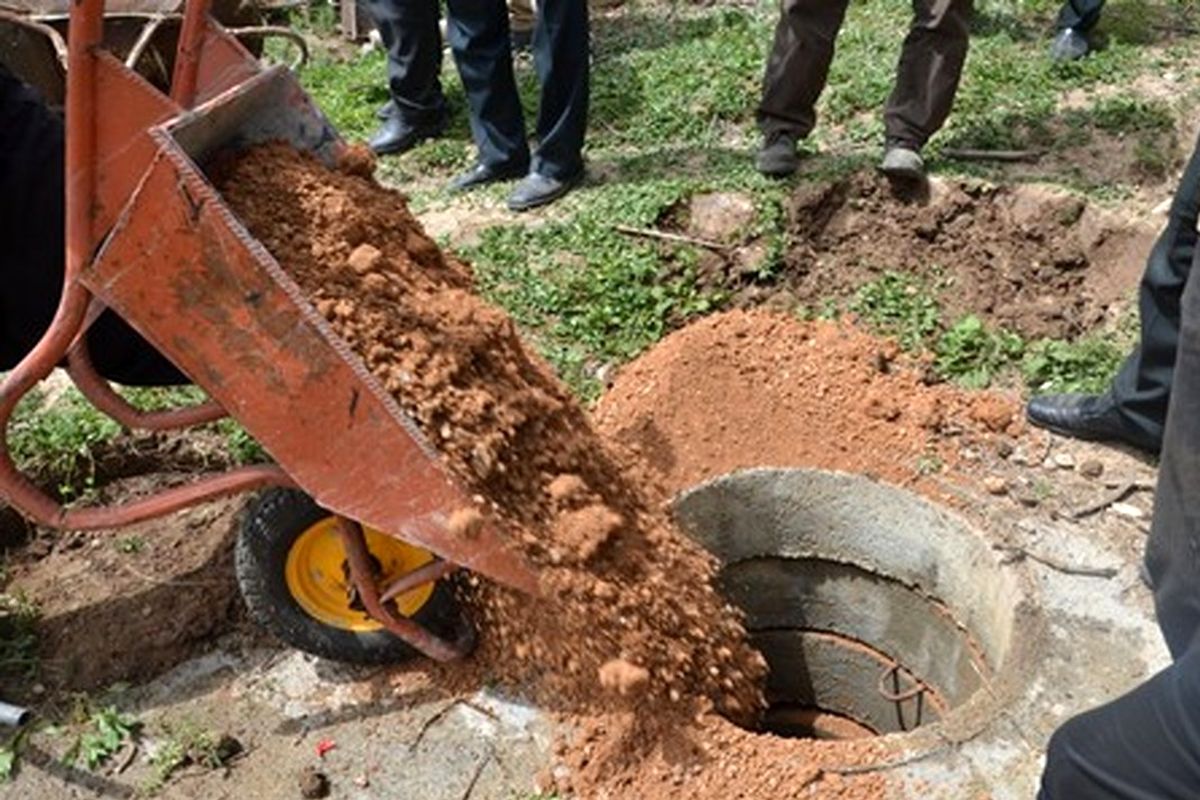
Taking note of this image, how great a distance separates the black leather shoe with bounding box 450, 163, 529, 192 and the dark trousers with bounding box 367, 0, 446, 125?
27.6 inches

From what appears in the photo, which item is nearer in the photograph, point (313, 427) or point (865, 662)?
point (313, 427)

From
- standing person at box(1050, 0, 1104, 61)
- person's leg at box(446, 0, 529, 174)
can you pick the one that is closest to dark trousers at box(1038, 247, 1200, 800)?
person's leg at box(446, 0, 529, 174)

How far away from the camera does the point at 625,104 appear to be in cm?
606

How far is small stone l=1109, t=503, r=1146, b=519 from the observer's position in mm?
3545

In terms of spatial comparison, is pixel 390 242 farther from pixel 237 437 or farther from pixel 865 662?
pixel 865 662

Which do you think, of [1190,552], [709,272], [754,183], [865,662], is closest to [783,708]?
[865,662]

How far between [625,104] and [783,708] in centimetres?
315

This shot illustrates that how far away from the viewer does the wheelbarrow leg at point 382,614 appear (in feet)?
9.35

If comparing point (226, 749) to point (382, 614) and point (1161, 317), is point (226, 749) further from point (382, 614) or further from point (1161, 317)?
point (1161, 317)

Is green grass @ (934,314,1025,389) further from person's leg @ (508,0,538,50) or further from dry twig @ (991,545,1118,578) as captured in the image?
person's leg @ (508,0,538,50)

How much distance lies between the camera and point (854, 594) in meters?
4.07

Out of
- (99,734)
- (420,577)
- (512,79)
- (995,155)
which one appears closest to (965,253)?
(995,155)

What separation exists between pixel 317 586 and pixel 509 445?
0.84 metres

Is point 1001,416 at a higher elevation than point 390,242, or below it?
below
